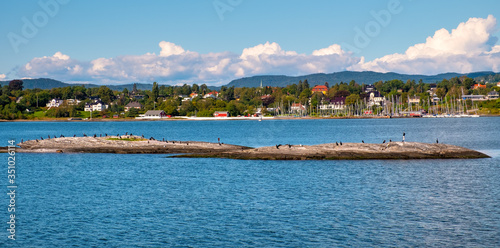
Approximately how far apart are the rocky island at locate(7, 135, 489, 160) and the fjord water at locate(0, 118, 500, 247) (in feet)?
11.3

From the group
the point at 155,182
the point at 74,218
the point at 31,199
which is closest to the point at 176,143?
the point at 155,182

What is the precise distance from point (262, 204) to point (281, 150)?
1171 inches

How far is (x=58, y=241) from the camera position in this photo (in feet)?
93.0

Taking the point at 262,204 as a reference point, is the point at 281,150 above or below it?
above

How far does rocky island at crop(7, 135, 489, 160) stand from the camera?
6378 cm

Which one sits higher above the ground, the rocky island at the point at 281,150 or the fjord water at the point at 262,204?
the rocky island at the point at 281,150

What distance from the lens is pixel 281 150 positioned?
220 feet

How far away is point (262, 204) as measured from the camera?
123ft

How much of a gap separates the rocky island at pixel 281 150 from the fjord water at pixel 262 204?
3.44 meters

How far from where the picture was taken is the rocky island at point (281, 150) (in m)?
63.8

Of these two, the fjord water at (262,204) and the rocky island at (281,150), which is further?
the rocky island at (281,150)

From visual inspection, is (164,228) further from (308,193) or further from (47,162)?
(47,162)

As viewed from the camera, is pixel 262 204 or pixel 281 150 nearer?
pixel 262 204

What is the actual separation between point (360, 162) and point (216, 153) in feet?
65.2
